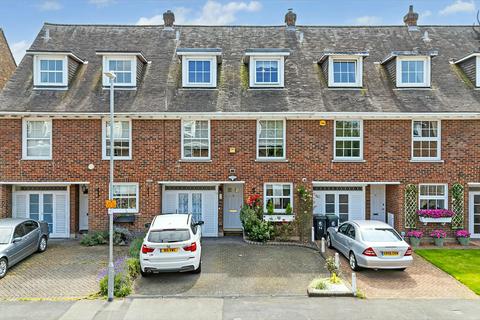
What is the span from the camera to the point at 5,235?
40.7ft

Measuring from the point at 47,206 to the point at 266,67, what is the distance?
39.3ft

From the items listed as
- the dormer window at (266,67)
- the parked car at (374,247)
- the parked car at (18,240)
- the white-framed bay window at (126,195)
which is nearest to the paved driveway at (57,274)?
the parked car at (18,240)

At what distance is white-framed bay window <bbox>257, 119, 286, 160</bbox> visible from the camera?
1634cm

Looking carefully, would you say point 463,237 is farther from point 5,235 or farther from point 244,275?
point 5,235

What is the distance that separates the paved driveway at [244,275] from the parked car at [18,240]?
4.44 m

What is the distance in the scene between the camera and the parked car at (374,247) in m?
11.4

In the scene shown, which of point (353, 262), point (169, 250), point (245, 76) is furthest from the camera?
point (245, 76)

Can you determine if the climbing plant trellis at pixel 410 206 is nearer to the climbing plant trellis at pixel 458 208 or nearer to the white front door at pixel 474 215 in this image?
the climbing plant trellis at pixel 458 208

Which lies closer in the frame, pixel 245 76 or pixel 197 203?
pixel 197 203

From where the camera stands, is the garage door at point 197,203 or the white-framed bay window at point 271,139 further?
the garage door at point 197,203

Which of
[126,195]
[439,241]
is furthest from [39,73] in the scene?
[439,241]

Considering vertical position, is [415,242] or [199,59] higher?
[199,59]

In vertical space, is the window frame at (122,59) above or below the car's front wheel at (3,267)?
above

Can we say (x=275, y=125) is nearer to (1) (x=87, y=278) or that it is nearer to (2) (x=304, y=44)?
(2) (x=304, y=44)
